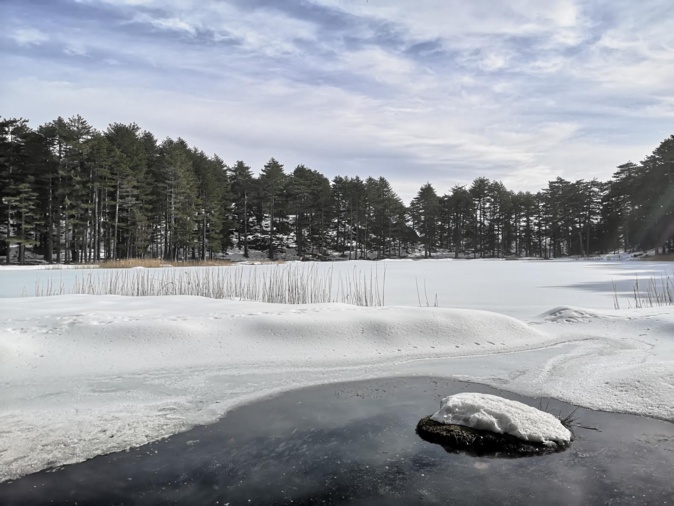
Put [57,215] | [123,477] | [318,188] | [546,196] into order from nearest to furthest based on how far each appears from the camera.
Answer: [123,477] < [57,215] < [318,188] < [546,196]

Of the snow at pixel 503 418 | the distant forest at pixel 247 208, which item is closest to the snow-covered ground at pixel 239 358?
the snow at pixel 503 418

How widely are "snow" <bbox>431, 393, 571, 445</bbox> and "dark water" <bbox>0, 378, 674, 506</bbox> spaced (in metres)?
0.16

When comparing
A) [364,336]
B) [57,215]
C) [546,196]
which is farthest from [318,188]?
[364,336]

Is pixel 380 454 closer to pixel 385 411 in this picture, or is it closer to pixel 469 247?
pixel 385 411

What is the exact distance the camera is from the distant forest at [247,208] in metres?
29.6

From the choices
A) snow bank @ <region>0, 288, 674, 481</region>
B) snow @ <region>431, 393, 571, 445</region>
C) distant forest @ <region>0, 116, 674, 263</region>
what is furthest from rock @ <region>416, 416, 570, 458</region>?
distant forest @ <region>0, 116, 674, 263</region>

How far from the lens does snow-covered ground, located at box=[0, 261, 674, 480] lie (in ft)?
12.0

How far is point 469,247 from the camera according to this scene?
62.9m

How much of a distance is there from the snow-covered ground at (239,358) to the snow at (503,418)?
2.97ft

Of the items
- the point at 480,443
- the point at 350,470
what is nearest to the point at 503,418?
the point at 480,443

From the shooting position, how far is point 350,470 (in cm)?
277

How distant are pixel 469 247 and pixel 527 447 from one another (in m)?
62.3

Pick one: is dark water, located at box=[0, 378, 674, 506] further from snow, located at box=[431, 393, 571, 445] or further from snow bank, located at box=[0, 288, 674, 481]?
snow bank, located at box=[0, 288, 674, 481]

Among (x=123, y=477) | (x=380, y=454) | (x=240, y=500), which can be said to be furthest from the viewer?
(x=380, y=454)
